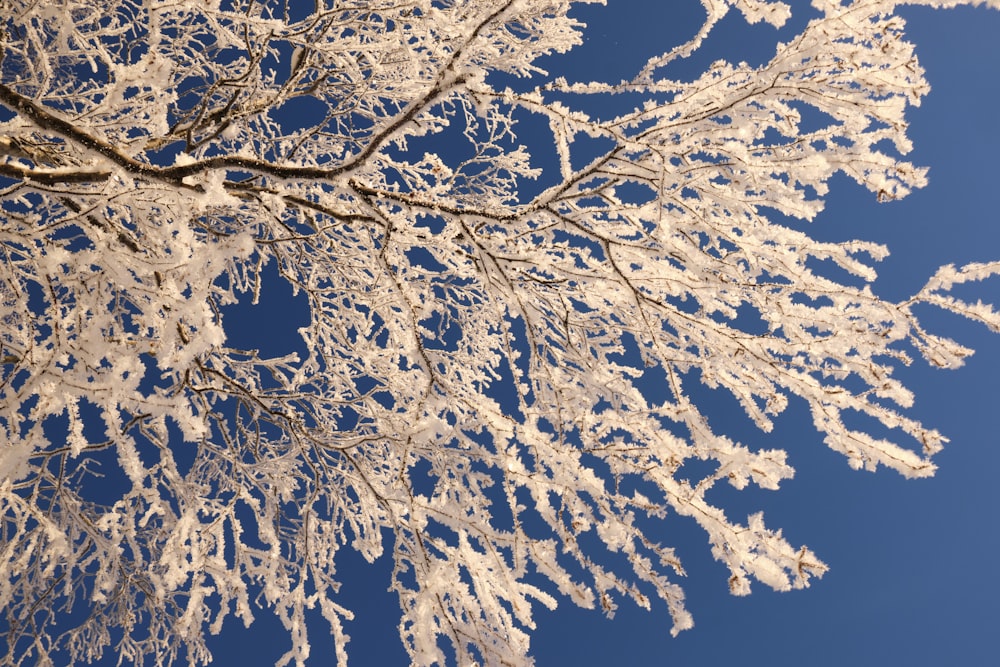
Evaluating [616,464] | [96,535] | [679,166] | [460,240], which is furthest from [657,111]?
[96,535]

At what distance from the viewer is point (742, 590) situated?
2000mm

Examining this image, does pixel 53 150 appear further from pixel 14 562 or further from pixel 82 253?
pixel 14 562

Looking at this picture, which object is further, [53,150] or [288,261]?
[288,261]

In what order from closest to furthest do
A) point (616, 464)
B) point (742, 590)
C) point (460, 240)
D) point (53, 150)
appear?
point (742, 590) < point (616, 464) < point (460, 240) < point (53, 150)

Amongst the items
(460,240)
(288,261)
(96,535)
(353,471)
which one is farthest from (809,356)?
(96,535)

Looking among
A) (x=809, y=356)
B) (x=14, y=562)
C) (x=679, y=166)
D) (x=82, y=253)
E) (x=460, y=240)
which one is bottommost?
(x=14, y=562)

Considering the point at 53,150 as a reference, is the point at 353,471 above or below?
below

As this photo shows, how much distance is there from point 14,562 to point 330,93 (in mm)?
3730

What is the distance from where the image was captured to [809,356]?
244cm

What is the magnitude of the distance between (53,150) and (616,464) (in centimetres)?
340

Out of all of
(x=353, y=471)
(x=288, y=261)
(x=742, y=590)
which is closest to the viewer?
(x=742, y=590)

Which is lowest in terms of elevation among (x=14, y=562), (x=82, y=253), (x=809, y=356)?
(x=14, y=562)

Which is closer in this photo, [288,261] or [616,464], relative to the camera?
[616,464]

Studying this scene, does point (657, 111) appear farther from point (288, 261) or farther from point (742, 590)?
point (288, 261)
